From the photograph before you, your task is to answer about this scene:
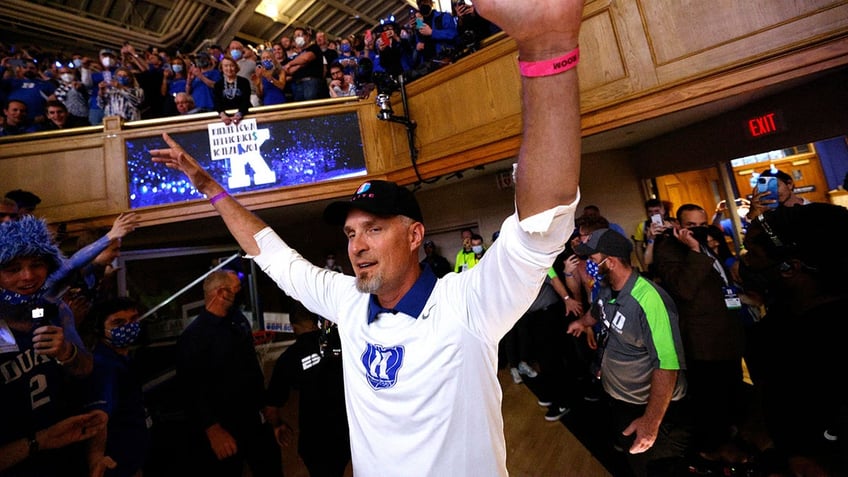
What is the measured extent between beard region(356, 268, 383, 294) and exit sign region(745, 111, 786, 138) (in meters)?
4.74

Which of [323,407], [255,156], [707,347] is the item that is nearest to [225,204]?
[323,407]

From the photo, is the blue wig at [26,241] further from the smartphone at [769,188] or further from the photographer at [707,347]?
the smartphone at [769,188]

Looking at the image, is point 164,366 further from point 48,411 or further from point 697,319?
point 697,319

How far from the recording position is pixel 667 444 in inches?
75.0

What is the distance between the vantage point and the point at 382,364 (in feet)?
3.39

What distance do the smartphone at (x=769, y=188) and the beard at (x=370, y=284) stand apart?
3166 mm

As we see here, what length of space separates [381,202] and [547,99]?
65 centimetres

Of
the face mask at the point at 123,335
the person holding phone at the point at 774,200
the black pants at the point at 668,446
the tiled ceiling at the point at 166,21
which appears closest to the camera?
the black pants at the point at 668,446

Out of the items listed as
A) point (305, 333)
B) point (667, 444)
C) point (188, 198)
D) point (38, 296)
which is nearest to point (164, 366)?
point (188, 198)

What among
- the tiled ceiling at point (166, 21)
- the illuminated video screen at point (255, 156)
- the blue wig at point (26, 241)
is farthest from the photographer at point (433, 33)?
the tiled ceiling at point (166, 21)

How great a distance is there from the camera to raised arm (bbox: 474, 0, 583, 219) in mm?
563

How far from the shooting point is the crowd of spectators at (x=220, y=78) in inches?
173

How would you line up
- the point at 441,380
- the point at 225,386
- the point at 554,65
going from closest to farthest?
the point at 554,65, the point at 441,380, the point at 225,386

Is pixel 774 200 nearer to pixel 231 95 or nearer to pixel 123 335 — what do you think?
pixel 123 335
